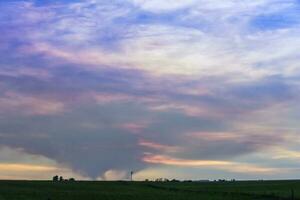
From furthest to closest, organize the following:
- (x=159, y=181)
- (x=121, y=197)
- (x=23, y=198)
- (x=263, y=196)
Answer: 1. (x=159, y=181)
2. (x=263, y=196)
3. (x=121, y=197)
4. (x=23, y=198)

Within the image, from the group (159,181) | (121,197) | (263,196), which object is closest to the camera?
(121,197)

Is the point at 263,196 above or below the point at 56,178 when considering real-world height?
below

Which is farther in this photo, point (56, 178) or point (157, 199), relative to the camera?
point (56, 178)

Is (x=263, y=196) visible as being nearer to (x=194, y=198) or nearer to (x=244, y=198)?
(x=244, y=198)

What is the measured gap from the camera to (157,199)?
3366 inches

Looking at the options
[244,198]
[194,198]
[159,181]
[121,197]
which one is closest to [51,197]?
[121,197]

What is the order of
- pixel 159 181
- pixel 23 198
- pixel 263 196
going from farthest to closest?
1. pixel 159 181
2. pixel 263 196
3. pixel 23 198

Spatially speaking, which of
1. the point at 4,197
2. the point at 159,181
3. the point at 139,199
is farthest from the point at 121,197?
the point at 159,181

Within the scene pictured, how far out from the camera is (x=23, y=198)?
8156 cm

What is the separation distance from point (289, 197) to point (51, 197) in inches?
1317

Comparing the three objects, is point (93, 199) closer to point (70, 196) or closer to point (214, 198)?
point (70, 196)

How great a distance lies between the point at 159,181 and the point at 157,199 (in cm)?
9187

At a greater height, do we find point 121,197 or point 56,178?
point 56,178

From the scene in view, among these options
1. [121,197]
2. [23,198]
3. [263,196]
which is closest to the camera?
[23,198]
